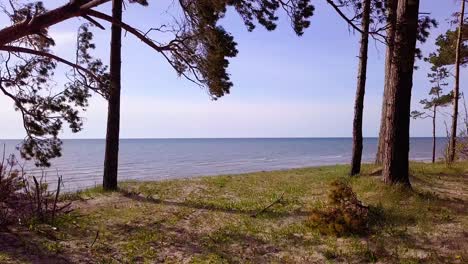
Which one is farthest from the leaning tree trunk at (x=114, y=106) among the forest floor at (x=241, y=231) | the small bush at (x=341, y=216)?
the small bush at (x=341, y=216)

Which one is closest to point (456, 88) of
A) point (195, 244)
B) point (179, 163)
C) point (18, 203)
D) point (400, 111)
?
point (400, 111)

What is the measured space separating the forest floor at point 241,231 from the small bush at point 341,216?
0.18m

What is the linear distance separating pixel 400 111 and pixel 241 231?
5.04 m

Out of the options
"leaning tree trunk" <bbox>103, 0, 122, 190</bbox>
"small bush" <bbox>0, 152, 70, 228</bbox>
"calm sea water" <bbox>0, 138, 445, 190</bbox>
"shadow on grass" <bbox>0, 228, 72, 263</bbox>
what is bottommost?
"calm sea water" <bbox>0, 138, 445, 190</bbox>

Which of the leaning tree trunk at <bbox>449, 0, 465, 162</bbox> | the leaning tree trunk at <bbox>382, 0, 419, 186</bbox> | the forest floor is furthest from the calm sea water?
the leaning tree trunk at <bbox>382, 0, 419, 186</bbox>

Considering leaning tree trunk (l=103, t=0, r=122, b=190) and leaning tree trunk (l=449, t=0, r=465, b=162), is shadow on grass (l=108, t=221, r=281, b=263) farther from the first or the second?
leaning tree trunk (l=449, t=0, r=465, b=162)

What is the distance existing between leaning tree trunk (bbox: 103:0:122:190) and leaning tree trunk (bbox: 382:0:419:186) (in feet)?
24.7

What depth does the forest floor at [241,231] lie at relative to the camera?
727 cm

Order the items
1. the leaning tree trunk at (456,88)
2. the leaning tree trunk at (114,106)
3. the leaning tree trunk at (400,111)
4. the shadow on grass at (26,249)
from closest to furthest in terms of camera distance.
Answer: the shadow on grass at (26,249), the leaning tree trunk at (400,111), the leaning tree trunk at (114,106), the leaning tree trunk at (456,88)

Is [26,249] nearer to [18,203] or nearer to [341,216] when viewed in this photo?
[18,203]

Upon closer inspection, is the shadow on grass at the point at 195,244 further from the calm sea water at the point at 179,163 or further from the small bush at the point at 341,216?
the calm sea water at the point at 179,163

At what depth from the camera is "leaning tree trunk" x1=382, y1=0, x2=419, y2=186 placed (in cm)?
1049

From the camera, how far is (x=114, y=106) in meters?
12.8

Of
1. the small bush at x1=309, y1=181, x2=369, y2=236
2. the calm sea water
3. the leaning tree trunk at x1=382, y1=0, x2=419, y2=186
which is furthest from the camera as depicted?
the calm sea water
